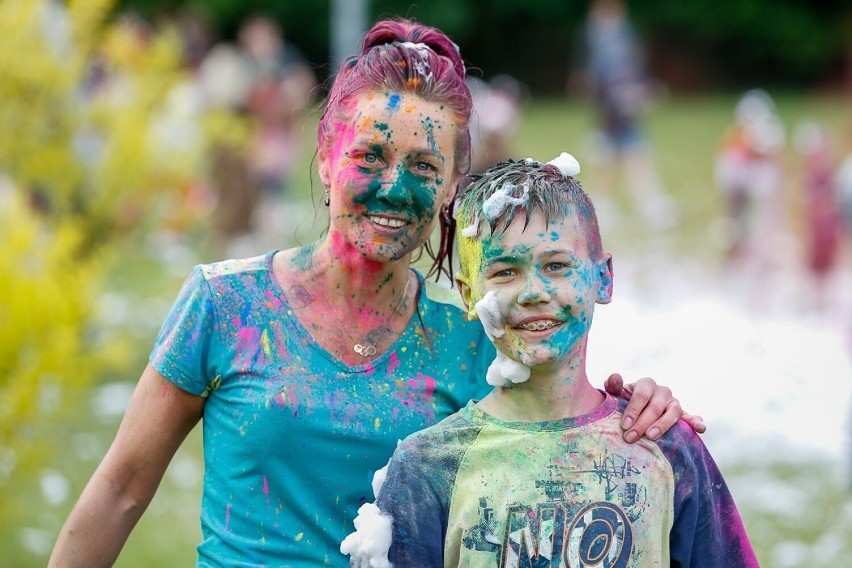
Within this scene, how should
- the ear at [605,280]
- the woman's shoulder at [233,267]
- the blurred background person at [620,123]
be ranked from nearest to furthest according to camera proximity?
the ear at [605,280], the woman's shoulder at [233,267], the blurred background person at [620,123]

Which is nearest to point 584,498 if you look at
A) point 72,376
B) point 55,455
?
point 72,376

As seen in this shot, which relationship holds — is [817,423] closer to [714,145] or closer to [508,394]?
[508,394]

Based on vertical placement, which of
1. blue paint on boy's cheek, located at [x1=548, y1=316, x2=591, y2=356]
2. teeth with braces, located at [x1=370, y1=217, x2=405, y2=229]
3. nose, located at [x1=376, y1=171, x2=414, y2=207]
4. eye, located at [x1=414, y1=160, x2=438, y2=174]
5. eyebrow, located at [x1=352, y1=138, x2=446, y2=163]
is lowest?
blue paint on boy's cheek, located at [x1=548, y1=316, x2=591, y2=356]

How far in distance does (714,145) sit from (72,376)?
53.7 feet

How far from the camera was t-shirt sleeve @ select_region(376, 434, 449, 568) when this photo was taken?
7.84 ft

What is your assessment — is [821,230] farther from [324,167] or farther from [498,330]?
[498,330]

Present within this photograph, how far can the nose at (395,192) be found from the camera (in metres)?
2.70

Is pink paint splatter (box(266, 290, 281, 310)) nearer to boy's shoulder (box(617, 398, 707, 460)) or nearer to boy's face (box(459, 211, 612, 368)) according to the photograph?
boy's face (box(459, 211, 612, 368))

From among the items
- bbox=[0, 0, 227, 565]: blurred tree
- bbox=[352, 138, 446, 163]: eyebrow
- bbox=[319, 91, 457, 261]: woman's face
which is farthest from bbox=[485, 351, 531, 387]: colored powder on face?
bbox=[0, 0, 227, 565]: blurred tree

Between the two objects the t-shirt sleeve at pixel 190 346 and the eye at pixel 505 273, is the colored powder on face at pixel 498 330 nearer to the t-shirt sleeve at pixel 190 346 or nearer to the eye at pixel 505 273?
the eye at pixel 505 273

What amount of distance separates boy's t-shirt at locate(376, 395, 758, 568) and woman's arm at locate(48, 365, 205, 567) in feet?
1.94

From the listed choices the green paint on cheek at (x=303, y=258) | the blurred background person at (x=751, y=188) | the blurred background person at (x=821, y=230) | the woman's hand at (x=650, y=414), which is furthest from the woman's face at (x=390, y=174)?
the blurred background person at (x=751, y=188)

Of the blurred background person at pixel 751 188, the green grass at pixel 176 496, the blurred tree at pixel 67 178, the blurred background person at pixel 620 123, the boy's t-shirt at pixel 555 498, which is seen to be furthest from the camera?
the blurred background person at pixel 620 123

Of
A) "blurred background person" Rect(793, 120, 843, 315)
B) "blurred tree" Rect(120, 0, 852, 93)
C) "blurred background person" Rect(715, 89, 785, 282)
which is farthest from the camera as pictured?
"blurred tree" Rect(120, 0, 852, 93)
